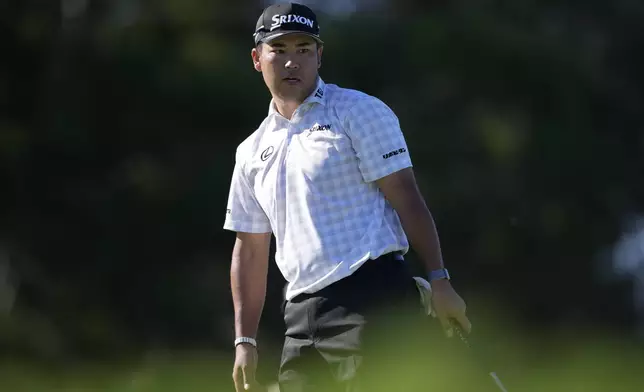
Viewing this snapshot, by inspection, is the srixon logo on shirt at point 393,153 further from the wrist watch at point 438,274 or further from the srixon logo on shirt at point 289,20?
the srixon logo on shirt at point 289,20

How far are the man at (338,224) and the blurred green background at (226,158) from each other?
28.3 feet

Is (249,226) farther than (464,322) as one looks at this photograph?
Yes

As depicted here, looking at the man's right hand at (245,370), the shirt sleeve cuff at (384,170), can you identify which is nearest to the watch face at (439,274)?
the shirt sleeve cuff at (384,170)

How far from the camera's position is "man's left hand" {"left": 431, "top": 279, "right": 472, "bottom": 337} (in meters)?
3.86

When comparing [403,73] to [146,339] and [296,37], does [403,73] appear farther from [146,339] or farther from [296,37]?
[296,37]

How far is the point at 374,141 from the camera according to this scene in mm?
3961

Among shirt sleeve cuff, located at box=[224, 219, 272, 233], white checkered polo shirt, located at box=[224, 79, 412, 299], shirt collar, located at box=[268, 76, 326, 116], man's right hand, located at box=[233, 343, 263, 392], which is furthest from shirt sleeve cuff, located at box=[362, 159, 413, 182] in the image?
man's right hand, located at box=[233, 343, 263, 392]

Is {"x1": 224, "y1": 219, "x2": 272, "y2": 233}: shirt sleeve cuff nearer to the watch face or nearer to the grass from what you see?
the grass

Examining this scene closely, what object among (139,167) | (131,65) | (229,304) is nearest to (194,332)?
(229,304)

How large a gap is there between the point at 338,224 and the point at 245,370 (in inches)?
25.0

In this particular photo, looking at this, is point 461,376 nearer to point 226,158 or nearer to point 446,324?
point 446,324

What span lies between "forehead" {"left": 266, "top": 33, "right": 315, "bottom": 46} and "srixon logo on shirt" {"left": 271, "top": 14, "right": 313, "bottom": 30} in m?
0.04

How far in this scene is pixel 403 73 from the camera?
14.2 meters

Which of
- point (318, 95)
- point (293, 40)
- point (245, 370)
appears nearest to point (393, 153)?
point (318, 95)
